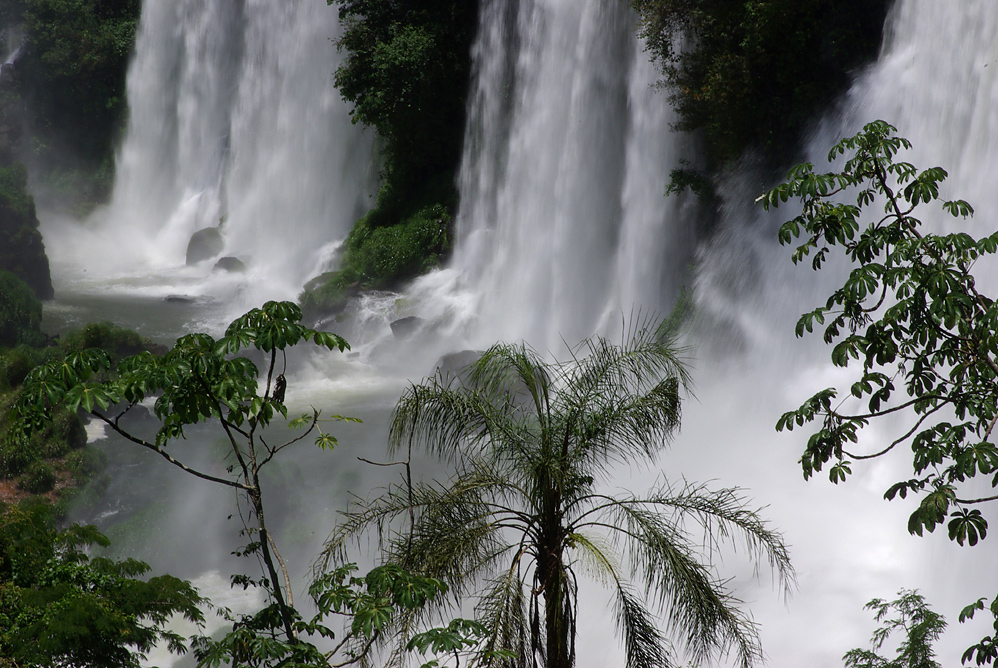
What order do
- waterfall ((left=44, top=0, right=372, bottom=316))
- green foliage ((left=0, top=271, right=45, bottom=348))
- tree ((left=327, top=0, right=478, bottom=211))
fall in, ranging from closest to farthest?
green foliage ((left=0, top=271, right=45, bottom=348))
tree ((left=327, top=0, right=478, bottom=211))
waterfall ((left=44, top=0, right=372, bottom=316))

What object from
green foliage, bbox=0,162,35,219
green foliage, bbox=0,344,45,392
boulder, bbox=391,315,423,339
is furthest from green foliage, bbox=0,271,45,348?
boulder, bbox=391,315,423,339

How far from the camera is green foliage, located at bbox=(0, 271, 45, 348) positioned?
16.8m

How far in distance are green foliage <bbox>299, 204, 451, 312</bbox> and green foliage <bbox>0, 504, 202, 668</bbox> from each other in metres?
14.3

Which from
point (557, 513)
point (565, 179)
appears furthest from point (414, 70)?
point (557, 513)

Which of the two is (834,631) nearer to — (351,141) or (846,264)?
(846,264)

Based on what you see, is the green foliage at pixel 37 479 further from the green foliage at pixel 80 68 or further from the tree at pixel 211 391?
the green foliage at pixel 80 68

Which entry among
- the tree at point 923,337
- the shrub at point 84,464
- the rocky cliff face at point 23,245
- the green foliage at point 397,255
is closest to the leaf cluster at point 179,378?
the tree at point 923,337

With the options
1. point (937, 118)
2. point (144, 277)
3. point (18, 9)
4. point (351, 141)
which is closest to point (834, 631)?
point (937, 118)

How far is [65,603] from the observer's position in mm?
5234

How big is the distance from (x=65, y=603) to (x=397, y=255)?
16.2m

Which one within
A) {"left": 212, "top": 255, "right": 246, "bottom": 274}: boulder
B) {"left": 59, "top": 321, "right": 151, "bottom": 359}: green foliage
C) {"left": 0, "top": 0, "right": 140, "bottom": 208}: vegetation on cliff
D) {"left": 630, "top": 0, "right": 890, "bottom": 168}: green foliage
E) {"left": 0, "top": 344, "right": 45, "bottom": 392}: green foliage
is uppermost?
{"left": 0, "top": 0, "right": 140, "bottom": 208}: vegetation on cliff

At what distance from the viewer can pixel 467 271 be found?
20.0m

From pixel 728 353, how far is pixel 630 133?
16.3 ft

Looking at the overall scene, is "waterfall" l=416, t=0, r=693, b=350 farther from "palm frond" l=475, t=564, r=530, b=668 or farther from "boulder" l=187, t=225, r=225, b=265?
"palm frond" l=475, t=564, r=530, b=668
